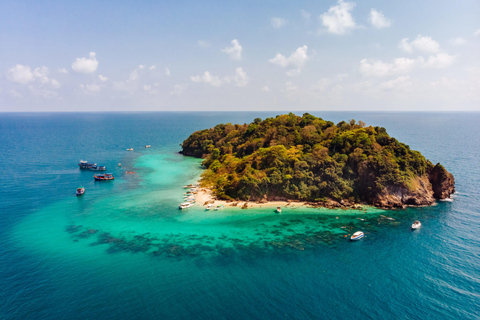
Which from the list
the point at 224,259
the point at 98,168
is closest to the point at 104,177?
the point at 98,168

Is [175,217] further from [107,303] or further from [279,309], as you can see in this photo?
[279,309]

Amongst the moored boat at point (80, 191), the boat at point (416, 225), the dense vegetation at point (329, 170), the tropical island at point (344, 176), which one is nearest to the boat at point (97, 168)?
the moored boat at point (80, 191)

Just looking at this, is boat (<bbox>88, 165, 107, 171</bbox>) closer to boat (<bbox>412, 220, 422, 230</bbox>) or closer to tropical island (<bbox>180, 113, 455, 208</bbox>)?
tropical island (<bbox>180, 113, 455, 208</bbox>)

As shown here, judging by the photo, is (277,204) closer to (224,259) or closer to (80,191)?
(224,259)

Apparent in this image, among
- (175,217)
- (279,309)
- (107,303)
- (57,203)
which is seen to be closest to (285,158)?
(175,217)

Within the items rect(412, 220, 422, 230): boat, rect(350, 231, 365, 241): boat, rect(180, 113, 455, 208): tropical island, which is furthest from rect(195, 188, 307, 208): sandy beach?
rect(412, 220, 422, 230): boat

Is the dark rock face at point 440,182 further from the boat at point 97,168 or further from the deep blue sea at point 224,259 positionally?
the boat at point 97,168

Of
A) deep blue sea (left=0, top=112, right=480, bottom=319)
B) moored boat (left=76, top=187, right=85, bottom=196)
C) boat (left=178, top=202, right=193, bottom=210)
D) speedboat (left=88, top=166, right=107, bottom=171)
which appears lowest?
deep blue sea (left=0, top=112, right=480, bottom=319)
